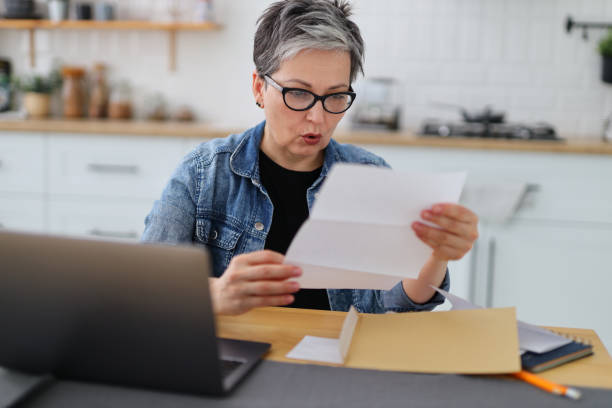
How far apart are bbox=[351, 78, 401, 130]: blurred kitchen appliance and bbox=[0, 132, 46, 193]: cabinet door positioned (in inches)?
57.0

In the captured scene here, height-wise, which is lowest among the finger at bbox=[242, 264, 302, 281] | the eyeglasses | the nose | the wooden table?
the wooden table

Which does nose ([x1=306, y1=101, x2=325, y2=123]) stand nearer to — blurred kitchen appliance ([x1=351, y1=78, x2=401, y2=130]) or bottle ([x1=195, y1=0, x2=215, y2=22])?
blurred kitchen appliance ([x1=351, y1=78, x2=401, y2=130])

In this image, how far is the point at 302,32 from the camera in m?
1.17

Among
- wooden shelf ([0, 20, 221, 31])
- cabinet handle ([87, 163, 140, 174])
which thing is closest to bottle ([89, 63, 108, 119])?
wooden shelf ([0, 20, 221, 31])

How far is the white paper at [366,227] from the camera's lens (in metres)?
0.79

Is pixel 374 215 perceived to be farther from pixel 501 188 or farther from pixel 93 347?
pixel 501 188

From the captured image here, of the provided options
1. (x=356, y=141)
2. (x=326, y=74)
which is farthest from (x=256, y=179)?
(x=356, y=141)

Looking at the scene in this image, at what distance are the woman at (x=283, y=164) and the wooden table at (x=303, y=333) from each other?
203 mm

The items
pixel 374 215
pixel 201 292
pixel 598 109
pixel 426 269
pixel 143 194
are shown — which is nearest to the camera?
pixel 201 292

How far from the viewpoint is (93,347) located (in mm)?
693

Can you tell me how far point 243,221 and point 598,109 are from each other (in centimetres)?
230

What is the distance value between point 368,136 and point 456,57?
0.80m

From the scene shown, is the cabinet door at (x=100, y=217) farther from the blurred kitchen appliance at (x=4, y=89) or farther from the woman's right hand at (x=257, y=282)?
the woman's right hand at (x=257, y=282)

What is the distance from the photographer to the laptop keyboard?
77 cm
